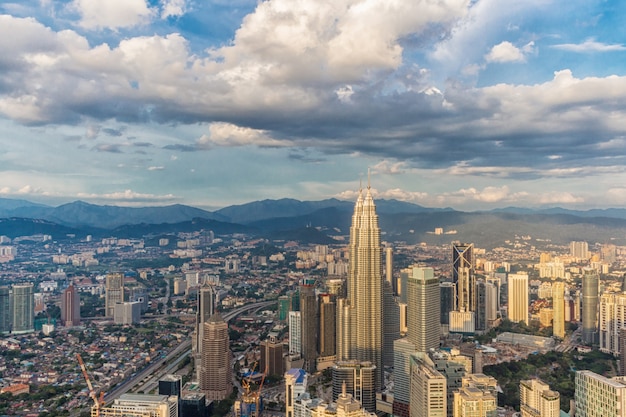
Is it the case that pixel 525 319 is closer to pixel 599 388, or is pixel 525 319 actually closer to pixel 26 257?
pixel 599 388

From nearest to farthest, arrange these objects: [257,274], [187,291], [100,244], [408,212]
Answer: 1. [408,212]
2. [187,291]
3. [257,274]
4. [100,244]

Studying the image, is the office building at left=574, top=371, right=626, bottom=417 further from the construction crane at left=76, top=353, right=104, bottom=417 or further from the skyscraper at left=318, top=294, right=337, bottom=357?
the construction crane at left=76, top=353, right=104, bottom=417

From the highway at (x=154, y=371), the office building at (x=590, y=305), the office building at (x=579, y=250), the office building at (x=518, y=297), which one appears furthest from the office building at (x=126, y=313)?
the office building at (x=579, y=250)

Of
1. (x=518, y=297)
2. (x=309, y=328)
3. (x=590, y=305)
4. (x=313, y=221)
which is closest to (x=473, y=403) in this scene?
(x=309, y=328)

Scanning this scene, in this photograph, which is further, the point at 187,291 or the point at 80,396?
the point at 187,291

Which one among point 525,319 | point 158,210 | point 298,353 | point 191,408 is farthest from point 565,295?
point 158,210

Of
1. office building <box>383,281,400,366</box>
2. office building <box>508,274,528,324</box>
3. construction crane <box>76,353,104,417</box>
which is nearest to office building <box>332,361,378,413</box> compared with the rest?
office building <box>383,281,400,366</box>
